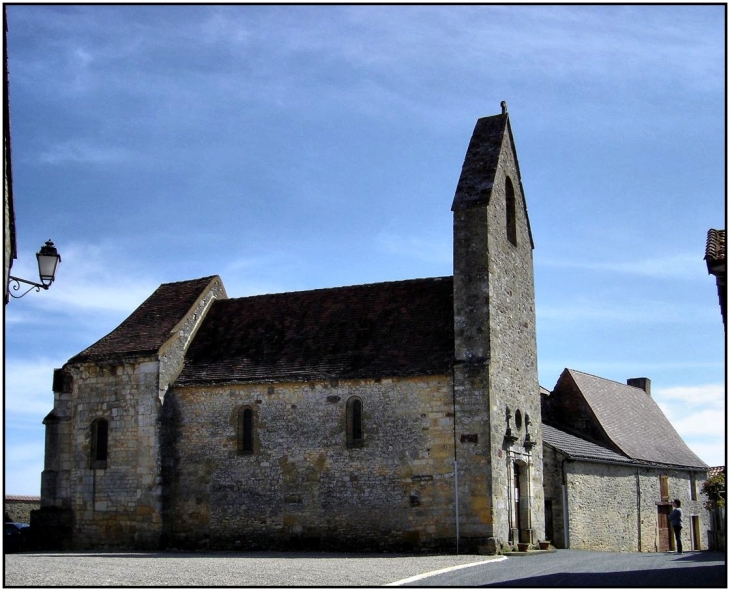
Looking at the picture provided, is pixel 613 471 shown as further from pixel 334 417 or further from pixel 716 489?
pixel 334 417

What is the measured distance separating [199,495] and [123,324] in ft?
20.6

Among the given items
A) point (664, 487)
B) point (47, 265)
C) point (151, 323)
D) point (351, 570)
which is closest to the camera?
point (47, 265)

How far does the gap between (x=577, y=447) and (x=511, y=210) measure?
367 inches

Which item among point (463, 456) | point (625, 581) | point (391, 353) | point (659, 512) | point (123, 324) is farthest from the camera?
point (659, 512)

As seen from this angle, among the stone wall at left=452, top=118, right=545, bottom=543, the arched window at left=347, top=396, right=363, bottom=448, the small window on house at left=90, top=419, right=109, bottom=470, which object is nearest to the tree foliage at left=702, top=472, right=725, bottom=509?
the stone wall at left=452, top=118, right=545, bottom=543

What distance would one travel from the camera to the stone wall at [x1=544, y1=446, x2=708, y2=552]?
2967cm

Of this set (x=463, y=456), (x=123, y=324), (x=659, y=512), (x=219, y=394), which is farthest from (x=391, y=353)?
(x=659, y=512)

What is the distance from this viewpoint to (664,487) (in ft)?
119

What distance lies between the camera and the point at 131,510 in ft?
83.3

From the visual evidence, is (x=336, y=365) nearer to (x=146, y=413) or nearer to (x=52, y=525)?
(x=146, y=413)

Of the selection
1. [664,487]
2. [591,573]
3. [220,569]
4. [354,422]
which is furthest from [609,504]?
[220,569]

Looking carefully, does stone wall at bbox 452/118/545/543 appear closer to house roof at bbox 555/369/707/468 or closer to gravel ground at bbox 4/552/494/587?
gravel ground at bbox 4/552/494/587

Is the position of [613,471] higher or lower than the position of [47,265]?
lower

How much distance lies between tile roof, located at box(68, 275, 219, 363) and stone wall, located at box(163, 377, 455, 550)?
175cm
